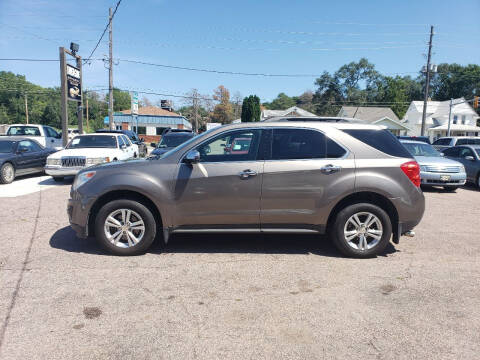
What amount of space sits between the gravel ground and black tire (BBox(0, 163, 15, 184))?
598 cm

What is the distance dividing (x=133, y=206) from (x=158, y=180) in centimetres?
49

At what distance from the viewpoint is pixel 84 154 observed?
10508mm

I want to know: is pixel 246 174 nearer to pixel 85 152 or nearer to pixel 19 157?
pixel 85 152

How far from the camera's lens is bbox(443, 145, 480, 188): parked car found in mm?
12094

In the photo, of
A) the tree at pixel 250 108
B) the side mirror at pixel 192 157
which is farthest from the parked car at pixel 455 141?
the tree at pixel 250 108

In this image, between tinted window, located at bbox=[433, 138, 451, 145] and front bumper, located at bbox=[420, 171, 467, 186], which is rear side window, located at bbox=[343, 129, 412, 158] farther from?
tinted window, located at bbox=[433, 138, 451, 145]

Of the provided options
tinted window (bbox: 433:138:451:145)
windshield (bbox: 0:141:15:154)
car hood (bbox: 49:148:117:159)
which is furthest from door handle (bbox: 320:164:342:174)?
tinted window (bbox: 433:138:451:145)

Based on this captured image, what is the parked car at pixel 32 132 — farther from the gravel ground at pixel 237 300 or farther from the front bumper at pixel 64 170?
the gravel ground at pixel 237 300

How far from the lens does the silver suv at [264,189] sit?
4.58 metres

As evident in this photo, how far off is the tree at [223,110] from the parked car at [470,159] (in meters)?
60.4

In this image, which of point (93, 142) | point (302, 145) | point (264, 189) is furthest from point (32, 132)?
point (302, 145)

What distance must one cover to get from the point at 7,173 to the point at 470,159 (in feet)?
51.7

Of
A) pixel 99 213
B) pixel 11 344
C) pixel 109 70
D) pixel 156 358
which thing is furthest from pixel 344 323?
pixel 109 70

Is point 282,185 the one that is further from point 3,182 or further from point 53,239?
point 3,182
